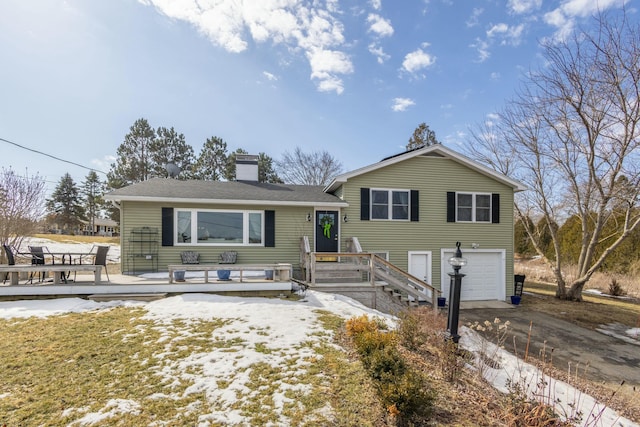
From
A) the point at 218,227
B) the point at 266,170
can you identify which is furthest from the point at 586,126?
the point at 266,170

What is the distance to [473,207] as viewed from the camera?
1170cm

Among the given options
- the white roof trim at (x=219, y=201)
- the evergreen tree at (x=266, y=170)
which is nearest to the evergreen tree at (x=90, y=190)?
the evergreen tree at (x=266, y=170)

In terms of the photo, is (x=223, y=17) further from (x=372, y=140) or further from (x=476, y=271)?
(x=476, y=271)

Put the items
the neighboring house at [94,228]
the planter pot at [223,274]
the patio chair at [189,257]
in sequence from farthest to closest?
the neighboring house at [94,228] < the patio chair at [189,257] < the planter pot at [223,274]

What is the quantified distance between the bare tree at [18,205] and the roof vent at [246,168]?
10.7 meters

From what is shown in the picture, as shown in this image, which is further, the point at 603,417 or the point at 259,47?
the point at 259,47

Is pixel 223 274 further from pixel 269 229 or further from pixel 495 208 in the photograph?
pixel 495 208

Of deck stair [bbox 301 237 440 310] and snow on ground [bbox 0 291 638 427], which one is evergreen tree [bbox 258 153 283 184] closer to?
deck stair [bbox 301 237 440 310]

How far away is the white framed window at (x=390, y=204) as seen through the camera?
11.0 meters

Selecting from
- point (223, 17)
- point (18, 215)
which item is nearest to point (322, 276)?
point (223, 17)

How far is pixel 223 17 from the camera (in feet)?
28.4

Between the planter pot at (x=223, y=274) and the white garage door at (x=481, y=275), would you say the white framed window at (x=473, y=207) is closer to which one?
the white garage door at (x=481, y=275)

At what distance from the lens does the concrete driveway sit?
5621 mm

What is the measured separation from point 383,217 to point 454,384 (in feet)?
25.4
